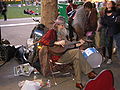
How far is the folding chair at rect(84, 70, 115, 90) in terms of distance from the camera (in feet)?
5.09

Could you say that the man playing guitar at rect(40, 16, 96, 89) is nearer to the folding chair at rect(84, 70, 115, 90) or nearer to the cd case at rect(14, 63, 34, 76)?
the cd case at rect(14, 63, 34, 76)

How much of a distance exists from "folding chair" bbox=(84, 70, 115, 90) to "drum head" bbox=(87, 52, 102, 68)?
7.55 feet

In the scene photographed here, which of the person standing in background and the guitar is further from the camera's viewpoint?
the person standing in background

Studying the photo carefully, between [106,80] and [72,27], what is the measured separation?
10.1ft

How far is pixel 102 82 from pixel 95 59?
2561 mm

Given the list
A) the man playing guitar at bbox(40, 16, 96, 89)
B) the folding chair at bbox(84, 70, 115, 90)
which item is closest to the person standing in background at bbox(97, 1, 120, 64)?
the man playing guitar at bbox(40, 16, 96, 89)

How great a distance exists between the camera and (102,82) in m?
1.62

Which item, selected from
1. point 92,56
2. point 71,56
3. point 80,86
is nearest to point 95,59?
point 92,56

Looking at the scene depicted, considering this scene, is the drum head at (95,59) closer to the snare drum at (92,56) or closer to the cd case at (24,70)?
the snare drum at (92,56)

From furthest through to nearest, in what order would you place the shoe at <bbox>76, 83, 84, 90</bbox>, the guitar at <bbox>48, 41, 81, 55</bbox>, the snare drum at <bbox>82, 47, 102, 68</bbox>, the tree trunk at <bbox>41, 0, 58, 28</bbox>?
the tree trunk at <bbox>41, 0, 58, 28</bbox>, the snare drum at <bbox>82, 47, 102, 68</bbox>, the guitar at <bbox>48, 41, 81, 55</bbox>, the shoe at <bbox>76, 83, 84, 90</bbox>

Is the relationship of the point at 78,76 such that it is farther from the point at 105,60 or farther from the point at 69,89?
the point at 105,60

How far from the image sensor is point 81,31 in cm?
471

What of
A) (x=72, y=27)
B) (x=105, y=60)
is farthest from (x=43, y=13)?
(x=105, y=60)

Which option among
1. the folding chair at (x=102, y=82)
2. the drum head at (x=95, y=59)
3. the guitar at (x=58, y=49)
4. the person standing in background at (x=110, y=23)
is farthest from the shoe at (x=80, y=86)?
the folding chair at (x=102, y=82)
